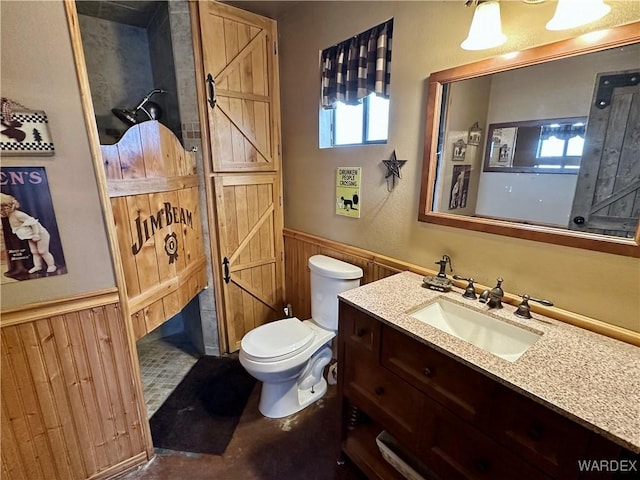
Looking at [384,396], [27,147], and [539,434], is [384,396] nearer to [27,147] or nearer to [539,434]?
[539,434]

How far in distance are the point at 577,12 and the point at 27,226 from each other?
2.08 meters

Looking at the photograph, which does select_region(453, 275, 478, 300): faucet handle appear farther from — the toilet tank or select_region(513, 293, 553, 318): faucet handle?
the toilet tank

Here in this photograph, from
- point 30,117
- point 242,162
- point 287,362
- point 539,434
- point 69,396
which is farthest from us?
point 242,162

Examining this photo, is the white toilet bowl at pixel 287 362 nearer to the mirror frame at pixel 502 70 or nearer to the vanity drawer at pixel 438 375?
the vanity drawer at pixel 438 375

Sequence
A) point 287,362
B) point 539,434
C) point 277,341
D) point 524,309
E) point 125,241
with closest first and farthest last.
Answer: point 539,434 < point 524,309 < point 125,241 < point 287,362 < point 277,341

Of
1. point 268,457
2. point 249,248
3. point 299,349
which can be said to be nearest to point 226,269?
point 249,248

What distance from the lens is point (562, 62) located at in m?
1.12

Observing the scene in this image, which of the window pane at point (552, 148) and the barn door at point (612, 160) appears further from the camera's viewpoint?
the window pane at point (552, 148)

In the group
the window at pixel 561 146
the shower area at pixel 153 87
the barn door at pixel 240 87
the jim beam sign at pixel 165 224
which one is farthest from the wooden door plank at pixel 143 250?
the window at pixel 561 146

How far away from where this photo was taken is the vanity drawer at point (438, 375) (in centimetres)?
96

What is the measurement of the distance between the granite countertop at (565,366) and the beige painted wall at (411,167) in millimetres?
160

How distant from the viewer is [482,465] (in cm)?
99

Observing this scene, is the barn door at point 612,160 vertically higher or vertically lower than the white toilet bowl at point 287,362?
higher

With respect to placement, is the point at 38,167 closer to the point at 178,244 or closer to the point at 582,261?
the point at 178,244
